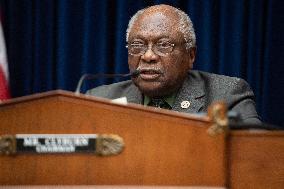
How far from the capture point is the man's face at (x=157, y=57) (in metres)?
2.03

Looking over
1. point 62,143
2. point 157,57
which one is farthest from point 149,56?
point 62,143

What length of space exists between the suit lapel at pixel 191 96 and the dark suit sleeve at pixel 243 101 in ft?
0.40

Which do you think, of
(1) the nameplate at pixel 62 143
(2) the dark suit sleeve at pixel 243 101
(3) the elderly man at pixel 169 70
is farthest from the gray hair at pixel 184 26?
(1) the nameplate at pixel 62 143

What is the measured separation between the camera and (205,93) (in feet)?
6.85

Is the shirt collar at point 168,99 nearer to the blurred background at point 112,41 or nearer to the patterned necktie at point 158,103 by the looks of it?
the patterned necktie at point 158,103

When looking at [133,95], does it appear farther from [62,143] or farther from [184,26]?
[62,143]

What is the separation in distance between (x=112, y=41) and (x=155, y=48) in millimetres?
1033

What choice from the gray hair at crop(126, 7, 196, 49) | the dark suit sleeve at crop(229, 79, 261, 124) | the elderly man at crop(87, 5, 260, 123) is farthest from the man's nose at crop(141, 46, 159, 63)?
the dark suit sleeve at crop(229, 79, 261, 124)

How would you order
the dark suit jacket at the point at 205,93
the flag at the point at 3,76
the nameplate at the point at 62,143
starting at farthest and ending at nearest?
the flag at the point at 3,76
the dark suit jacket at the point at 205,93
the nameplate at the point at 62,143

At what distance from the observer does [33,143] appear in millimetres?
1112

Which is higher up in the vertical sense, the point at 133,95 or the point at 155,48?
the point at 155,48

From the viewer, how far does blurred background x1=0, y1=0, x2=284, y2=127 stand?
288 cm

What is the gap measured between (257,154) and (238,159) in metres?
0.04

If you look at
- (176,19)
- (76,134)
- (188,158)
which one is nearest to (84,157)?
(76,134)
